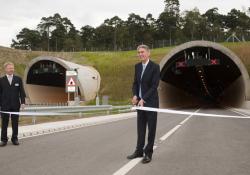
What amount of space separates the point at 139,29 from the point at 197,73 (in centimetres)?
9435

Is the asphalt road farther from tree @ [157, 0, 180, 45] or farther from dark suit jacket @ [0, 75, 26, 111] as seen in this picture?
tree @ [157, 0, 180, 45]

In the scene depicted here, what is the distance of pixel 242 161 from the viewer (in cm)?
826

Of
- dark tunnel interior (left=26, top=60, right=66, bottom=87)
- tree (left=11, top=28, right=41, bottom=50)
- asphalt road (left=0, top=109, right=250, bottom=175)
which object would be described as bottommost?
asphalt road (left=0, top=109, right=250, bottom=175)

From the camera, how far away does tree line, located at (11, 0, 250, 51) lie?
151500mm

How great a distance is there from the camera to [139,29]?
155500 mm

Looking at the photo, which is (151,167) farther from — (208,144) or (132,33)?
(132,33)

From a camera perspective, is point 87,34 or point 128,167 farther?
point 87,34

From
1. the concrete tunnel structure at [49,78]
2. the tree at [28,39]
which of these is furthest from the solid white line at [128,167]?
the tree at [28,39]

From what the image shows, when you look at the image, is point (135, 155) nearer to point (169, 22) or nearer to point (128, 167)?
point (128, 167)

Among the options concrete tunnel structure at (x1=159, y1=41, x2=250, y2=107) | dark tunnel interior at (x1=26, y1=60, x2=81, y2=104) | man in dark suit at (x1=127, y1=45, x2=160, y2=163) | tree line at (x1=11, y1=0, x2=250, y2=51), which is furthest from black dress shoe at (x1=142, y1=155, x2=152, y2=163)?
tree line at (x1=11, y1=0, x2=250, y2=51)

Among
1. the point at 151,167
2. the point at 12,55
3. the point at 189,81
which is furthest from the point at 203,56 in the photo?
the point at 151,167

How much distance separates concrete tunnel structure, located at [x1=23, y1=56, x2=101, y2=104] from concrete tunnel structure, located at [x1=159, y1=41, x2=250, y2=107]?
357 inches

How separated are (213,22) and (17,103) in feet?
508

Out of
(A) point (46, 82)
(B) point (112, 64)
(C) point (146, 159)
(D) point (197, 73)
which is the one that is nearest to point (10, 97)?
(C) point (146, 159)
